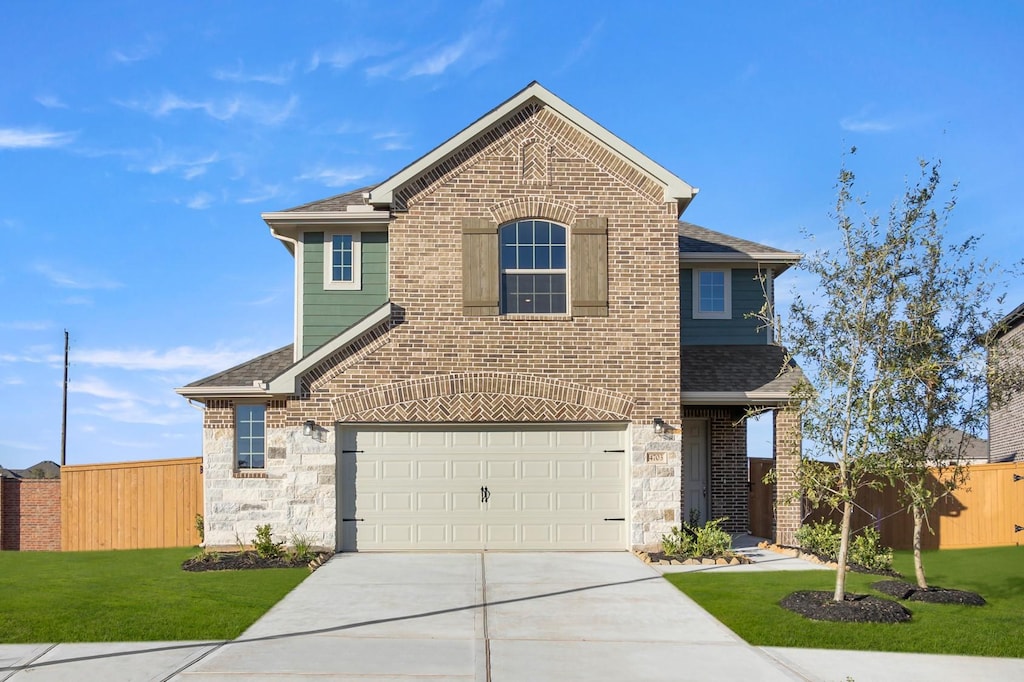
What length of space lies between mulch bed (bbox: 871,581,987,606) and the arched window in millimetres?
7170

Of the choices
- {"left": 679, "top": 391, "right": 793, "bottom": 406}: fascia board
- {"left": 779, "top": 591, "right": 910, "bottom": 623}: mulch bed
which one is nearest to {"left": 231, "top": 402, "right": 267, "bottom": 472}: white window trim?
{"left": 679, "top": 391, "right": 793, "bottom": 406}: fascia board

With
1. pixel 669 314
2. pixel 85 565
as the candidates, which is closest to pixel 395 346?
pixel 669 314

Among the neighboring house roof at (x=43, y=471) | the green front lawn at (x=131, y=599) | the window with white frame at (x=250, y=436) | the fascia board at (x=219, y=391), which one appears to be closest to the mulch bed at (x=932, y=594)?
the green front lawn at (x=131, y=599)

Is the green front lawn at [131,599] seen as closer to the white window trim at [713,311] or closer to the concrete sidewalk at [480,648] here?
the concrete sidewalk at [480,648]

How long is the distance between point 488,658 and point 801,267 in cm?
704

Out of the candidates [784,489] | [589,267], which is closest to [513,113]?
[589,267]

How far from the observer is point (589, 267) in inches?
688

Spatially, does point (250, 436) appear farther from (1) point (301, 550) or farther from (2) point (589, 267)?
(2) point (589, 267)

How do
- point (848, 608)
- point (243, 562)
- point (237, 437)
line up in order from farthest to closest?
point (237, 437) → point (243, 562) → point (848, 608)

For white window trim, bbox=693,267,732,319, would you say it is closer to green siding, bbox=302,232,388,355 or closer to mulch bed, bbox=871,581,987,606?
green siding, bbox=302,232,388,355

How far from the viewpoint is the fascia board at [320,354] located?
1700 cm

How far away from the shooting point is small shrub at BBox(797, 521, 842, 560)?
17.0 meters

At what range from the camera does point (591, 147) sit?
1777 cm

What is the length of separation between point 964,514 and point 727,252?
771 cm
